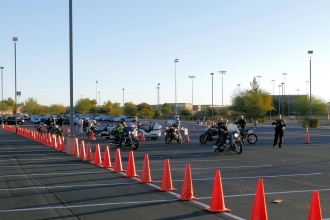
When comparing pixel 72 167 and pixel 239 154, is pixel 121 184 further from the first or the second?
pixel 239 154

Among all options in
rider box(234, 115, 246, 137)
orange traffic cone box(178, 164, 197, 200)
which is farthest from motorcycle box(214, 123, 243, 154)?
orange traffic cone box(178, 164, 197, 200)

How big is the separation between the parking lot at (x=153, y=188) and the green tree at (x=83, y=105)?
497 ft

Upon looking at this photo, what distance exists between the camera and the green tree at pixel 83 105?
17025 centimetres

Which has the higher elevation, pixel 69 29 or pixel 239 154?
pixel 69 29

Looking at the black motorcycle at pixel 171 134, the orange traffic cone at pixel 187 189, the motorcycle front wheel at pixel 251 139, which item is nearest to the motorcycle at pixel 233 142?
the motorcycle front wheel at pixel 251 139

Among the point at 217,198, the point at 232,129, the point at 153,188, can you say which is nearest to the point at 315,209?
the point at 217,198

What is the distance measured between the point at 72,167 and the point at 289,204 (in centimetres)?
906

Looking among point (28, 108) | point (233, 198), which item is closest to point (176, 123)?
point (233, 198)

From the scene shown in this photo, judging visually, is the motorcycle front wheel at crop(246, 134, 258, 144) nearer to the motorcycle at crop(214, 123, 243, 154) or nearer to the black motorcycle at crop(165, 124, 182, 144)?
the black motorcycle at crop(165, 124, 182, 144)

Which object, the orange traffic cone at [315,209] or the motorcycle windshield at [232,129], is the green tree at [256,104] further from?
the orange traffic cone at [315,209]

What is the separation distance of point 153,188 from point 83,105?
537ft

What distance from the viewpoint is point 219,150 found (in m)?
23.0

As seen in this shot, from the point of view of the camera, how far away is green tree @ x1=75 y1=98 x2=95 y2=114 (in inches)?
6703

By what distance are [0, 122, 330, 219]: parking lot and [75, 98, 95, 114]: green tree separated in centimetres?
15140
